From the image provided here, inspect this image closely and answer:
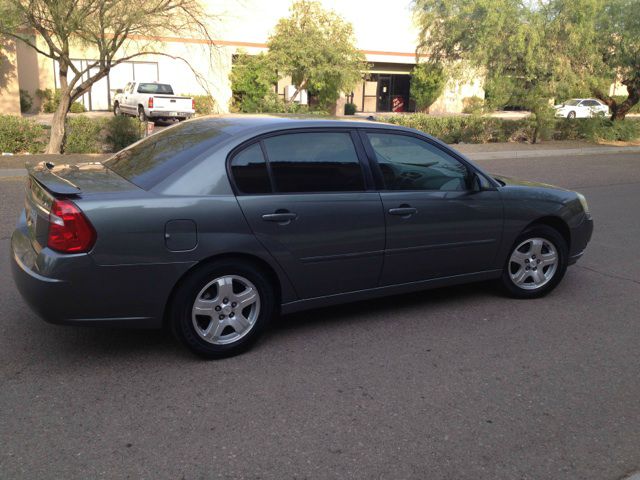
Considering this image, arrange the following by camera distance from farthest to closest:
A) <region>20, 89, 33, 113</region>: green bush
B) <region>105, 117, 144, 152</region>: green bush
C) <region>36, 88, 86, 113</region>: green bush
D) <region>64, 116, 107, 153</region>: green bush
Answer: <region>36, 88, 86, 113</region>: green bush < <region>20, 89, 33, 113</region>: green bush < <region>105, 117, 144, 152</region>: green bush < <region>64, 116, 107, 153</region>: green bush

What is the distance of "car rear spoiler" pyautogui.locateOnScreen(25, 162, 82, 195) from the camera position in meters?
3.71

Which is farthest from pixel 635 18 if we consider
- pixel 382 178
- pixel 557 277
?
pixel 382 178

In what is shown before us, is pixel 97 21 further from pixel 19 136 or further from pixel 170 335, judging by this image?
pixel 170 335

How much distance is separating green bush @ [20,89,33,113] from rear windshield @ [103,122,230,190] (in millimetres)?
28684

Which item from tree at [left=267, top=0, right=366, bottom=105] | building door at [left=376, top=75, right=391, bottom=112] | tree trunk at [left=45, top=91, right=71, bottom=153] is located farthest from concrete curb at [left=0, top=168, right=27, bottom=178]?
building door at [left=376, top=75, right=391, bottom=112]

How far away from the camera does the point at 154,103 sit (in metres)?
24.6

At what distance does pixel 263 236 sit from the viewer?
4066 millimetres

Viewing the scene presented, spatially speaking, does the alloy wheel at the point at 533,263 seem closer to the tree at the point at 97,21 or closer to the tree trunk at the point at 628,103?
the tree at the point at 97,21

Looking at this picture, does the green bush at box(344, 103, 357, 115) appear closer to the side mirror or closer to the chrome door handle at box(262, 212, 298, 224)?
the side mirror

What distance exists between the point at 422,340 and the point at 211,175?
1950 millimetres

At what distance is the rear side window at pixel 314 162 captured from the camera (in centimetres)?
425

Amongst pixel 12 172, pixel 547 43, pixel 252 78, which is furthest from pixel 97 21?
pixel 252 78

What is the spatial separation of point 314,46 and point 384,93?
1623cm

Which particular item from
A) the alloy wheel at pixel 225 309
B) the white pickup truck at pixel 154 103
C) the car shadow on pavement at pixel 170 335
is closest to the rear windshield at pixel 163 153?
the alloy wheel at pixel 225 309
